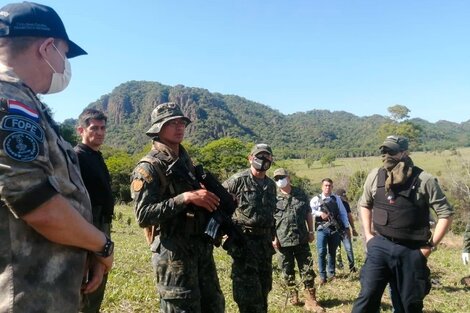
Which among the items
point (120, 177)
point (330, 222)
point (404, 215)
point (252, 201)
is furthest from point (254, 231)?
point (120, 177)

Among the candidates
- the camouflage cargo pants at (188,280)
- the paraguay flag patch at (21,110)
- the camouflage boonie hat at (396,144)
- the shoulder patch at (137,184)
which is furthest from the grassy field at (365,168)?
the paraguay flag patch at (21,110)

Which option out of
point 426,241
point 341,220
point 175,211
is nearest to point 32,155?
point 175,211

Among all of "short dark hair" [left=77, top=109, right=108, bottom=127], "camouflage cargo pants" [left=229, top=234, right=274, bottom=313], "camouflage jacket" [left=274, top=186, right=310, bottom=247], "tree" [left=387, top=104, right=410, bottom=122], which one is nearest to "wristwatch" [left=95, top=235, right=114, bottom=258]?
"short dark hair" [left=77, top=109, right=108, bottom=127]

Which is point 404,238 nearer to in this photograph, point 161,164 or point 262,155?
point 262,155

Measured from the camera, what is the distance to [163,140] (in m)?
3.41

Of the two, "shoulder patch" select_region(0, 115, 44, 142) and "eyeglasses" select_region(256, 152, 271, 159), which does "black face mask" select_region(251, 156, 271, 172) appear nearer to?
"eyeglasses" select_region(256, 152, 271, 159)

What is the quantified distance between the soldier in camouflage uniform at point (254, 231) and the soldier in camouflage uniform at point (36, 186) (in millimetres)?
2814

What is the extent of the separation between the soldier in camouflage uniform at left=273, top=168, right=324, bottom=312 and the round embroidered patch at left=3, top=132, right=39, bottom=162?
505 cm

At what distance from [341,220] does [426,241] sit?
419 cm

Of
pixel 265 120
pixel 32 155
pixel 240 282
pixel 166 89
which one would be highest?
pixel 166 89

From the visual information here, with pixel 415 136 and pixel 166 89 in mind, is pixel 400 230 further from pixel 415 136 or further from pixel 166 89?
pixel 166 89

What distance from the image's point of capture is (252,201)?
4719mm

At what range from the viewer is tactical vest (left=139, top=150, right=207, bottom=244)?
315 cm

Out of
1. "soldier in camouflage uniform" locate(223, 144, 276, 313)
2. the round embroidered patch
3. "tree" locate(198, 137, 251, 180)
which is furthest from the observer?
"tree" locate(198, 137, 251, 180)
